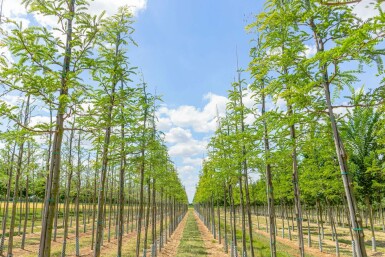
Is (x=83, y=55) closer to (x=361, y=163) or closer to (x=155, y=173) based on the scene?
(x=155, y=173)

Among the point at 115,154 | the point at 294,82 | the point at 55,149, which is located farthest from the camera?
the point at 115,154

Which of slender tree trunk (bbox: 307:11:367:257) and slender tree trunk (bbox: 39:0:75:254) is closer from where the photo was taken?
slender tree trunk (bbox: 307:11:367:257)

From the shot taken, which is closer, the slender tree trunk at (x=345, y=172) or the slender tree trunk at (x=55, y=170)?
the slender tree trunk at (x=345, y=172)

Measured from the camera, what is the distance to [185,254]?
18641 millimetres

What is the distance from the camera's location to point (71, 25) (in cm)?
654

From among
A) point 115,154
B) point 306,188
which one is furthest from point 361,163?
point 115,154

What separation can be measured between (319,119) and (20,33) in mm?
6390

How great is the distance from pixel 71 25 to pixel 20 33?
1.77 metres

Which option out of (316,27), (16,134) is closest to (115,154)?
(16,134)

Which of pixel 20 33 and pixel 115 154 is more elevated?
pixel 20 33

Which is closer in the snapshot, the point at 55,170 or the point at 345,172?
the point at 345,172

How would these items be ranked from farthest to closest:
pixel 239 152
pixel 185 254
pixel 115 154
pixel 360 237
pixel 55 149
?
pixel 185 254 < pixel 239 152 < pixel 115 154 < pixel 55 149 < pixel 360 237

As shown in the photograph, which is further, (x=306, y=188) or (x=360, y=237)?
(x=306, y=188)

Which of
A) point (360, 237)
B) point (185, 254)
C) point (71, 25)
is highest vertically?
point (71, 25)
